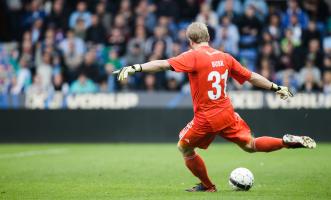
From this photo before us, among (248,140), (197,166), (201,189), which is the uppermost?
(248,140)

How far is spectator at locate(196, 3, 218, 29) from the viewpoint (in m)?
21.5

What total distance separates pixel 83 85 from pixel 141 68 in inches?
446

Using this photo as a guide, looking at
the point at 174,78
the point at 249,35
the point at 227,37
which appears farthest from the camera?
the point at 249,35

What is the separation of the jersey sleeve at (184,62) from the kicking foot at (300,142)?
4.90 feet

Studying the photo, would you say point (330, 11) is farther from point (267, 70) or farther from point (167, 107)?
point (167, 107)

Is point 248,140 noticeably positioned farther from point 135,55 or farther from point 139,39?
point 139,39

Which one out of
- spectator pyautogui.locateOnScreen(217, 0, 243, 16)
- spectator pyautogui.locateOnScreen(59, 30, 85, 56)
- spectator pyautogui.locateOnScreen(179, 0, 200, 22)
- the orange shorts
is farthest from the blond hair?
spectator pyautogui.locateOnScreen(179, 0, 200, 22)

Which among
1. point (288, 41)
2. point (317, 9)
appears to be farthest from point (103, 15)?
point (317, 9)

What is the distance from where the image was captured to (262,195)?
946cm

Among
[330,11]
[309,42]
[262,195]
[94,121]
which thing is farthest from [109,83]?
[262,195]

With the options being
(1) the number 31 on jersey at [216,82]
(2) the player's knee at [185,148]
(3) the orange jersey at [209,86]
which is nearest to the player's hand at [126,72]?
(3) the orange jersey at [209,86]

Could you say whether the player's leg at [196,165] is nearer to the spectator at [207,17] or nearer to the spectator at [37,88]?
the spectator at [37,88]

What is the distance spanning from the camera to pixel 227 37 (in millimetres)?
21031

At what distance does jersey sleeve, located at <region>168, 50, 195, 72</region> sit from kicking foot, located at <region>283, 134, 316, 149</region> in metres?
1.49
